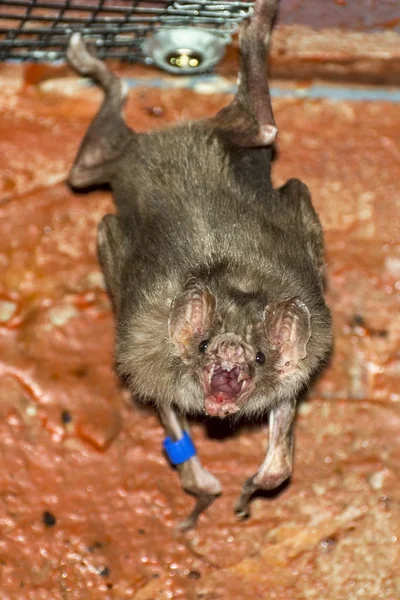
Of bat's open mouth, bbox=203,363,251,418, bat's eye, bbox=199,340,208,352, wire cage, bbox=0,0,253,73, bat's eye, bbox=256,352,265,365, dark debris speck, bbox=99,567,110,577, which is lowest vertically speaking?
dark debris speck, bbox=99,567,110,577

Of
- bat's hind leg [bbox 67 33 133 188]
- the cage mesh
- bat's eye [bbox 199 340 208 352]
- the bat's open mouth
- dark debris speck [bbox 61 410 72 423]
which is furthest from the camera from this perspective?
bat's hind leg [bbox 67 33 133 188]

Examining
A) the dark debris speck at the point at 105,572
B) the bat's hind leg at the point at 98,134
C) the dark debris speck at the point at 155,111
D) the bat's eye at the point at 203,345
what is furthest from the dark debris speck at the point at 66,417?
the dark debris speck at the point at 155,111

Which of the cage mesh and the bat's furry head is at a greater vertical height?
the cage mesh

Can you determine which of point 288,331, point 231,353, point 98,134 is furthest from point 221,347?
point 98,134

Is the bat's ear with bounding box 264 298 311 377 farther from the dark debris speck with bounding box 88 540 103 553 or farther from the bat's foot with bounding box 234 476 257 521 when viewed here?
the dark debris speck with bounding box 88 540 103 553

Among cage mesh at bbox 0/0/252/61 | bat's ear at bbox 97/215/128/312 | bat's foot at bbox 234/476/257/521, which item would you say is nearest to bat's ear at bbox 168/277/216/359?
bat's ear at bbox 97/215/128/312

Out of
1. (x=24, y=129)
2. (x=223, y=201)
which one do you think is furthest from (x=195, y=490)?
(x=24, y=129)

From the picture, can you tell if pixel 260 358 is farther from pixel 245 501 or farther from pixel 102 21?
pixel 102 21

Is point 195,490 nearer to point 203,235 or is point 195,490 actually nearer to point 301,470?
point 301,470

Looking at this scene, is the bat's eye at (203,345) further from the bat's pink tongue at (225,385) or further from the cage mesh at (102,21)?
the cage mesh at (102,21)
